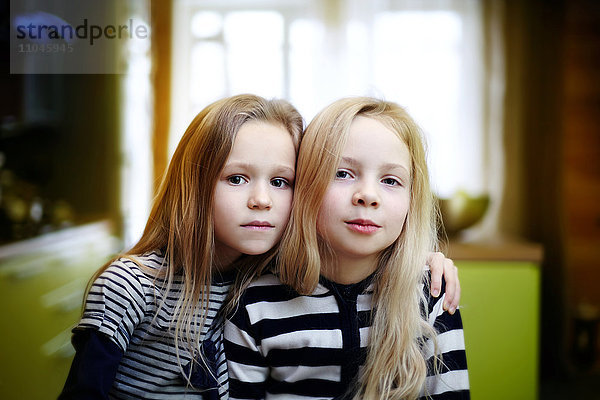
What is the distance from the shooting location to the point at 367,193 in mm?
680

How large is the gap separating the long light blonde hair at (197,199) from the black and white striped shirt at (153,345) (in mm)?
15

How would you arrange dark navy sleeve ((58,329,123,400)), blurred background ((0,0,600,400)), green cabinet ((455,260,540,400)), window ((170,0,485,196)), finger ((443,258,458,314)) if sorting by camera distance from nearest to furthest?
dark navy sleeve ((58,329,123,400)), finger ((443,258,458,314)), green cabinet ((455,260,540,400)), blurred background ((0,0,600,400)), window ((170,0,485,196))

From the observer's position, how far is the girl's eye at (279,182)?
716mm

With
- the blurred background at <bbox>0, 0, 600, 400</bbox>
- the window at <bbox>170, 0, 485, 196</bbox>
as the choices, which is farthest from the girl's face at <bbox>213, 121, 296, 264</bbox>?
the window at <bbox>170, 0, 485, 196</bbox>

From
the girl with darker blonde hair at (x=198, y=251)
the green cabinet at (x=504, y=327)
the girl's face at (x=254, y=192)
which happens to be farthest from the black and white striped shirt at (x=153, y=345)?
the green cabinet at (x=504, y=327)

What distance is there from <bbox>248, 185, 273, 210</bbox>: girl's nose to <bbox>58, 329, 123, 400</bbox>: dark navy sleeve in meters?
0.24

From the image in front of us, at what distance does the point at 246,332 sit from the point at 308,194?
0.21 m

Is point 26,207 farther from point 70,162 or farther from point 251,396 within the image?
point 251,396

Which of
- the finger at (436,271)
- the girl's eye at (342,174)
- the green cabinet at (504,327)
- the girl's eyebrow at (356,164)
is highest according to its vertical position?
the girl's eyebrow at (356,164)

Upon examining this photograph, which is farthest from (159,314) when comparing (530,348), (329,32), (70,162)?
(329,32)

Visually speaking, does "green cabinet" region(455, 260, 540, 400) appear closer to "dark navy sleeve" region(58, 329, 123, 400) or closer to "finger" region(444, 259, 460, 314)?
"finger" region(444, 259, 460, 314)

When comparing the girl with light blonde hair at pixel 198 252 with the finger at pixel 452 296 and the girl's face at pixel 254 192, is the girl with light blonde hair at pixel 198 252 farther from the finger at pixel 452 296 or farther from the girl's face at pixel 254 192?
the finger at pixel 452 296

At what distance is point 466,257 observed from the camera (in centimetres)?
148

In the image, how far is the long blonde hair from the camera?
2.29ft
